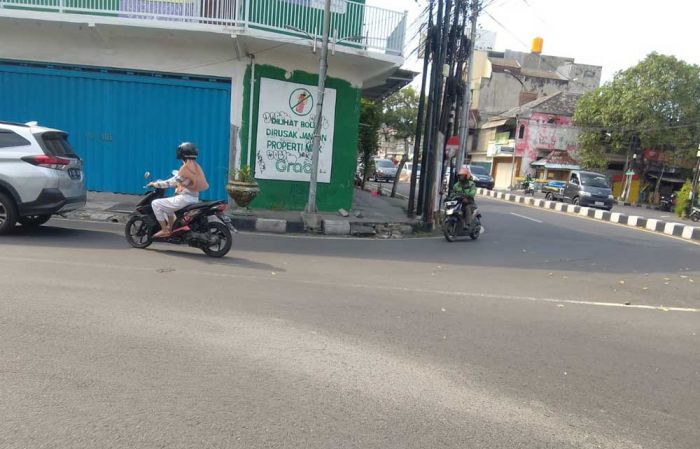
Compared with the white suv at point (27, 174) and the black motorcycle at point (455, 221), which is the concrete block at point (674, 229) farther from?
the white suv at point (27, 174)

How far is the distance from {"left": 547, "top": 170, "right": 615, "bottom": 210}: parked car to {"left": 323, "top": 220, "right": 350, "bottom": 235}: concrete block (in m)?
16.4

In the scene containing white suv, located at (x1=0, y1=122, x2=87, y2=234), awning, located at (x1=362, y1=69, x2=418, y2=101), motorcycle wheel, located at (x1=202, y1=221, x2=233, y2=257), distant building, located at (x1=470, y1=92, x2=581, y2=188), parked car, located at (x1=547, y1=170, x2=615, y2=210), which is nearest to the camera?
motorcycle wheel, located at (x1=202, y1=221, x2=233, y2=257)

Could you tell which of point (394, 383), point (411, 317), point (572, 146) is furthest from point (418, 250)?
point (572, 146)

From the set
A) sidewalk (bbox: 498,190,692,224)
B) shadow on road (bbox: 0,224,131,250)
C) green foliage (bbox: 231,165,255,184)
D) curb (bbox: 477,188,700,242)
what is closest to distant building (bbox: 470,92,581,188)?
sidewalk (bbox: 498,190,692,224)

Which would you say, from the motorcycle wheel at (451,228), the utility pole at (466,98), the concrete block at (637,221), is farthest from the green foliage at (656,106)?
the motorcycle wheel at (451,228)

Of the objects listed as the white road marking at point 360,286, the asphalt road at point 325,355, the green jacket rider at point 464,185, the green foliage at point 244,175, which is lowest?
the white road marking at point 360,286

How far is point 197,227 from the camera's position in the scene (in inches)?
301

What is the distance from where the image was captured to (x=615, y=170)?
40.2m

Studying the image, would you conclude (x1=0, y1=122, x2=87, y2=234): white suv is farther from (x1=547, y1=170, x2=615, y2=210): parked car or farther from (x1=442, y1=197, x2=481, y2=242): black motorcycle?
(x1=547, y1=170, x2=615, y2=210): parked car

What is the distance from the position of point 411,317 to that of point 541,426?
2.18 m

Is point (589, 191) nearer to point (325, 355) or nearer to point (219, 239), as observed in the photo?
point (219, 239)

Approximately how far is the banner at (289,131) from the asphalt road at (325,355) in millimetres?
5459

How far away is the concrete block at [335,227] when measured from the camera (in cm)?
1128

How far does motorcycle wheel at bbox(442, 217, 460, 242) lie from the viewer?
11.2 meters
